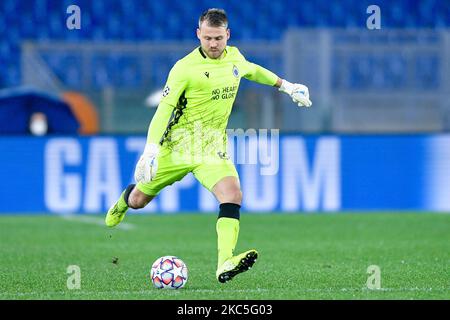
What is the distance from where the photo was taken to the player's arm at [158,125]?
719cm

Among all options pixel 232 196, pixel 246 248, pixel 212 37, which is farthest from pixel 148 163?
pixel 246 248

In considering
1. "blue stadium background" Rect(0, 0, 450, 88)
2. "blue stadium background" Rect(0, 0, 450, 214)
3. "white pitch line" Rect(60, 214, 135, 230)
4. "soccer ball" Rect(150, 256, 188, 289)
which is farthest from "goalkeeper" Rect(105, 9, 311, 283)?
"blue stadium background" Rect(0, 0, 450, 88)

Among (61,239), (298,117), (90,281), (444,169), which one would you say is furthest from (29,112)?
(90,281)

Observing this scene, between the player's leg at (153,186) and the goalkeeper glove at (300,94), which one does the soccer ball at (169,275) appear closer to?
the player's leg at (153,186)

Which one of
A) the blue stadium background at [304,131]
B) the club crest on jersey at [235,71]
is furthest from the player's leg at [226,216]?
the blue stadium background at [304,131]

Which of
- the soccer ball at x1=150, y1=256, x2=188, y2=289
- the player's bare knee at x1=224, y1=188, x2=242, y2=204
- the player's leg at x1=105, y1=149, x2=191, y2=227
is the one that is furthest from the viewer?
the player's leg at x1=105, y1=149, x2=191, y2=227

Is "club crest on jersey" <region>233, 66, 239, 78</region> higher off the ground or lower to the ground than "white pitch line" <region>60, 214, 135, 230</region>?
higher

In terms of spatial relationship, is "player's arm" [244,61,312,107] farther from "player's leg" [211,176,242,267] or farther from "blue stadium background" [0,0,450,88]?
"blue stadium background" [0,0,450,88]

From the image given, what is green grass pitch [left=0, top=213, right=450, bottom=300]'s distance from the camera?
6.94 metres

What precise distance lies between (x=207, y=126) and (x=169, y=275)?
1196 millimetres

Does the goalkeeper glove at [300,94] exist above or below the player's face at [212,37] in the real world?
below

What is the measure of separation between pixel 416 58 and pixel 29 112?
602 centimetres

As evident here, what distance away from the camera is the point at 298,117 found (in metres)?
16.0
